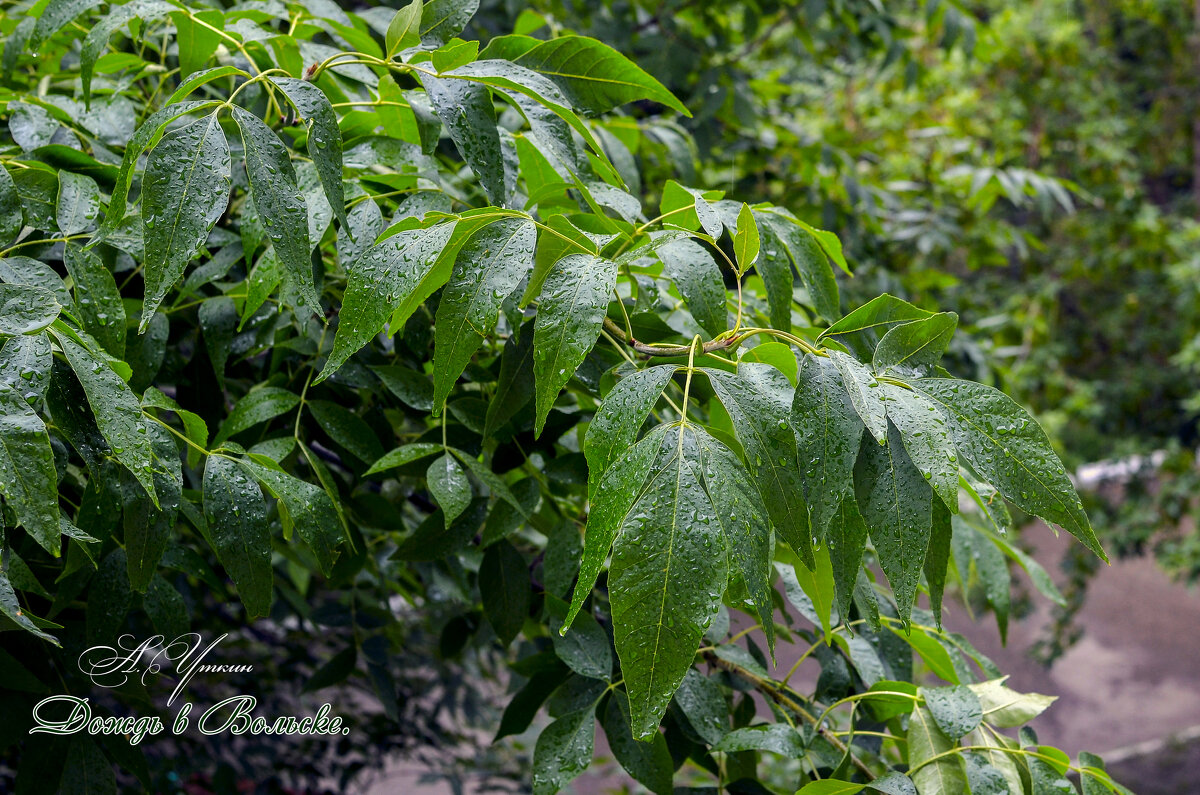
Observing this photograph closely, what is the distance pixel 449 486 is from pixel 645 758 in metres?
0.26

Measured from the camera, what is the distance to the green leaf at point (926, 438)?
46 centimetres

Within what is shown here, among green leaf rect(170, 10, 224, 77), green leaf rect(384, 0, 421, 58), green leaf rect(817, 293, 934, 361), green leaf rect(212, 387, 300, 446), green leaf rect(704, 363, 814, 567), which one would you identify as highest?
green leaf rect(384, 0, 421, 58)

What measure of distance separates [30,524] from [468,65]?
1.30 ft

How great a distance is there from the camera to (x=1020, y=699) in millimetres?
697

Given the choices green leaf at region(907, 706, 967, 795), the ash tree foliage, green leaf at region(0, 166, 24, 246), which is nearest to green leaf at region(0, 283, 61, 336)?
the ash tree foliage

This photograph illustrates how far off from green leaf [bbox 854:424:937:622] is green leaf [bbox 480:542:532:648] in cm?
35

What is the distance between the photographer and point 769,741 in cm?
64

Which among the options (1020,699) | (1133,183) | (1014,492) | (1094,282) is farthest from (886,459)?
(1094,282)

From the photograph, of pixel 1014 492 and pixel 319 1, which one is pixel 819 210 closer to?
pixel 319 1

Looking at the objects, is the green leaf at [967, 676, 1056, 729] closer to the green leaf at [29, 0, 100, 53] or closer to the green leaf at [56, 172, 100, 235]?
the green leaf at [56, 172, 100, 235]

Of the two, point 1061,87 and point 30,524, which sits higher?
point 30,524

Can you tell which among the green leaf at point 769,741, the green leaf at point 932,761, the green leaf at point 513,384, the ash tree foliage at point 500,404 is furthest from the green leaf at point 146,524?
the green leaf at point 932,761

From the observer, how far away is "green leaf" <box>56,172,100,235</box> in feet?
2.05

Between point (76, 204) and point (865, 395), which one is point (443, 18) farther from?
point (865, 395)
